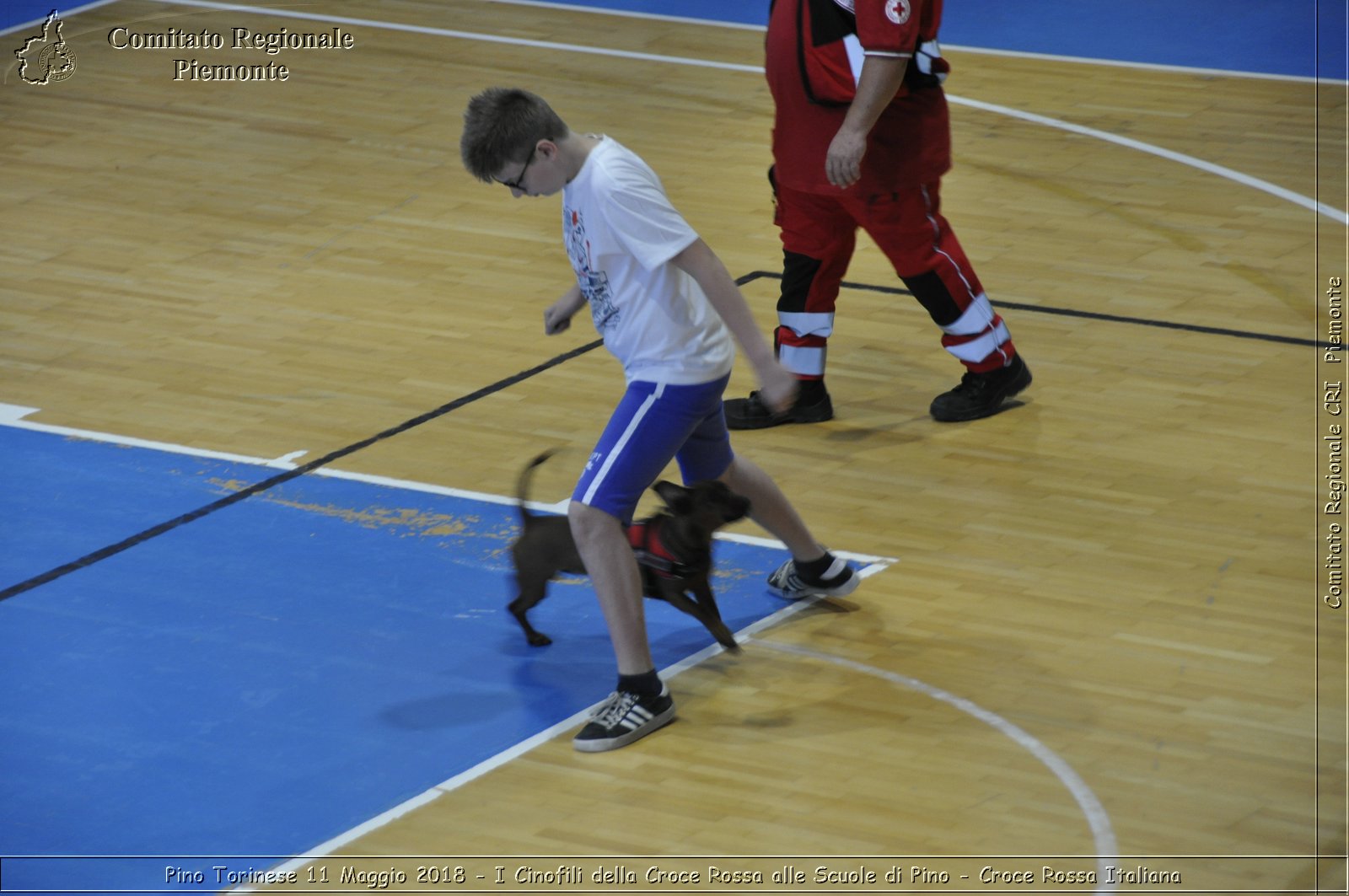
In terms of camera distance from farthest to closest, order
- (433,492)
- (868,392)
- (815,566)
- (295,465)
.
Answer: (868,392) < (295,465) < (433,492) < (815,566)

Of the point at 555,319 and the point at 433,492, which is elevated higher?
the point at 555,319

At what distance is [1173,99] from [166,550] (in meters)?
6.73

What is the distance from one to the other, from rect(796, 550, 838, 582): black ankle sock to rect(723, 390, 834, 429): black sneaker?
4.31ft

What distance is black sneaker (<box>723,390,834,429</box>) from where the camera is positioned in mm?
6637

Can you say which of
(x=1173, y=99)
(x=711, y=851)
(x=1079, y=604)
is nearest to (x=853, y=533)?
(x=1079, y=604)

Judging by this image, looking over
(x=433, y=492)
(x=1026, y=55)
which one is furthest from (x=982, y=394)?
(x=1026, y=55)

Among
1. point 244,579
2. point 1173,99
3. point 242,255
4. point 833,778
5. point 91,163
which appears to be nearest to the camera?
point 833,778

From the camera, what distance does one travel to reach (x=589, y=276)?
4789 millimetres

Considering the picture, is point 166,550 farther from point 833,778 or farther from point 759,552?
point 833,778

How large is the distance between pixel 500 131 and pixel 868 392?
2.74 m

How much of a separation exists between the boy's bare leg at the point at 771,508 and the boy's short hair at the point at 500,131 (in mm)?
1069

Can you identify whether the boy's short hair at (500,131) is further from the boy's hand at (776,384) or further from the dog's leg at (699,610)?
the dog's leg at (699,610)

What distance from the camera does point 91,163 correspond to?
383 inches

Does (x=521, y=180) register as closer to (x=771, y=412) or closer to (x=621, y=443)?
(x=621, y=443)
